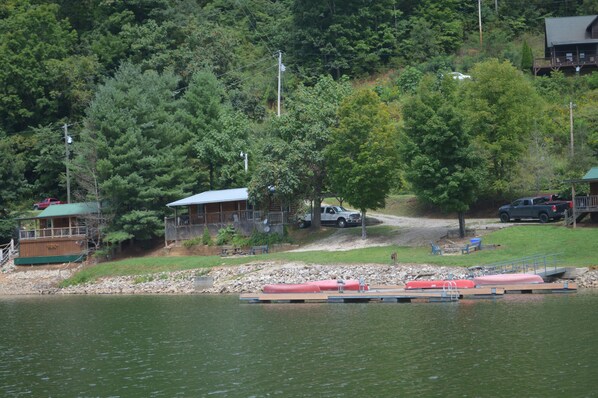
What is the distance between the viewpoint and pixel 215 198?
2511 inches

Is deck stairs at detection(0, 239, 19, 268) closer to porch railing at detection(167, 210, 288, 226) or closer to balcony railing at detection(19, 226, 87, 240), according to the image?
balcony railing at detection(19, 226, 87, 240)

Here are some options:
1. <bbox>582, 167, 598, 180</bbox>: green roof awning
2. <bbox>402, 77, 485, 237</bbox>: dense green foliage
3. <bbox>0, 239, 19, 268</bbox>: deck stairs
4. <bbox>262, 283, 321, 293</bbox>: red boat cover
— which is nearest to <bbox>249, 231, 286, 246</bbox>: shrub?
<bbox>402, 77, 485, 237</bbox>: dense green foliage

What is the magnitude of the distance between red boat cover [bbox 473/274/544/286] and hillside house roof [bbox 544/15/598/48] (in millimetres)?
50430

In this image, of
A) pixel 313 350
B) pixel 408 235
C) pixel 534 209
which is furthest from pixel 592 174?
pixel 313 350

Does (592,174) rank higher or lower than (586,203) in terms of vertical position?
higher

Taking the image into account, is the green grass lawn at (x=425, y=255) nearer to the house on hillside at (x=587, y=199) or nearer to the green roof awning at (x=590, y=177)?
the house on hillside at (x=587, y=199)

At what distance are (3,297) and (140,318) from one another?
2149 centimetres

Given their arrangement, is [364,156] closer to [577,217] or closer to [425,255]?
[425,255]

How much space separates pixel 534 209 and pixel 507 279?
14.7m

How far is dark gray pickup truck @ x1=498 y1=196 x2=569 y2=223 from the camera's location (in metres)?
54.0

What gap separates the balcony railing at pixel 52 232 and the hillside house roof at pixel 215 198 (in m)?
7.97

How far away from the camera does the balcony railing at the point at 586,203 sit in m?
51.1

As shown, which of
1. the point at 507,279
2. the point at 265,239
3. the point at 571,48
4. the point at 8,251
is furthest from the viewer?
the point at 571,48

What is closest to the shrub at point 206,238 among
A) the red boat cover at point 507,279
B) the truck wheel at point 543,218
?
the truck wheel at point 543,218
